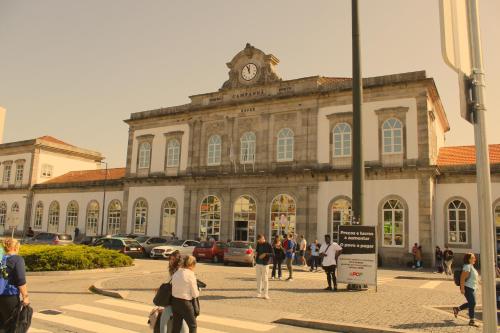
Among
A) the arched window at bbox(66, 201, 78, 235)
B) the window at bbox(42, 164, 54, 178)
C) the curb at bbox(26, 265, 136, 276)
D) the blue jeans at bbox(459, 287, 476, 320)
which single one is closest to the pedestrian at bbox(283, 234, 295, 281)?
the curb at bbox(26, 265, 136, 276)

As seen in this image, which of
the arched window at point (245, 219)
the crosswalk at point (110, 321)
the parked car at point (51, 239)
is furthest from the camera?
the arched window at point (245, 219)

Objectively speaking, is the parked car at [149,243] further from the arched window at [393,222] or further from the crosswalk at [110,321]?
the crosswalk at [110,321]

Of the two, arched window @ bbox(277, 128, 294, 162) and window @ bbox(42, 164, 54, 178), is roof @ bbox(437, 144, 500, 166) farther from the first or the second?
window @ bbox(42, 164, 54, 178)

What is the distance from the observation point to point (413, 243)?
26750 mm

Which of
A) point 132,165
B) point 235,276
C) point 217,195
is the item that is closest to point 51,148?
point 132,165

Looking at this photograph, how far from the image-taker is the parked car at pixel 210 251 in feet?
89.2

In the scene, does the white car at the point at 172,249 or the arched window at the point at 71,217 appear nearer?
the white car at the point at 172,249

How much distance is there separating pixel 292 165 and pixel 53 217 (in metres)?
29.3

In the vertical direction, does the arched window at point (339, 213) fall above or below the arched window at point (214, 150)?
below

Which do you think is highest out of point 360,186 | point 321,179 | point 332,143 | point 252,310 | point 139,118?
point 139,118


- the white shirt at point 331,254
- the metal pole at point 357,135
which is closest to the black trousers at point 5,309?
the white shirt at point 331,254

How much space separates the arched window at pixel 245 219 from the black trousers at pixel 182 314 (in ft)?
84.9

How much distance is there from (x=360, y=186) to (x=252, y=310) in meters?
5.80

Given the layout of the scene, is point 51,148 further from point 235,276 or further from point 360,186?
point 360,186
